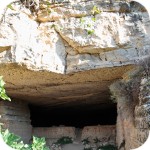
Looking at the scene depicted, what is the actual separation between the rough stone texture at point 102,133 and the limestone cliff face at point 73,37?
6.13ft

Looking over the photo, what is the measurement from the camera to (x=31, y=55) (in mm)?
5277

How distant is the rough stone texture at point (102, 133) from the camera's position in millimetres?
6633

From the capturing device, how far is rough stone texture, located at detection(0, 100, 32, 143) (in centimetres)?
669

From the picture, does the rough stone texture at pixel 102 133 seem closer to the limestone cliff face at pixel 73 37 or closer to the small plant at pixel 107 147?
the small plant at pixel 107 147

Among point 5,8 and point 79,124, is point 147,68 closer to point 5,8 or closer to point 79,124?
point 5,8

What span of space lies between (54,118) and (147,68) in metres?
4.87

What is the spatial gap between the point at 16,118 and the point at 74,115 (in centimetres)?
263

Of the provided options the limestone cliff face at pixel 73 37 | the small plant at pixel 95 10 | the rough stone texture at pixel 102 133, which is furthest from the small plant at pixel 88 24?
the rough stone texture at pixel 102 133

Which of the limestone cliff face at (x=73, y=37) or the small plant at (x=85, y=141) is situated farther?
the small plant at (x=85, y=141)

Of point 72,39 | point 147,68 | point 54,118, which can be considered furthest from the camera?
point 54,118

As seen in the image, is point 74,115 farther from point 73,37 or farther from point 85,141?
point 73,37

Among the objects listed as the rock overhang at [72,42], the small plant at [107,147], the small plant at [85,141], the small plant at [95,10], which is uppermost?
the small plant at [95,10]

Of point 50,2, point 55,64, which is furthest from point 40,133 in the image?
point 50,2

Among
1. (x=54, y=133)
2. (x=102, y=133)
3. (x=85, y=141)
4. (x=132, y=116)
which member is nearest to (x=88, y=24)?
(x=132, y=116)
